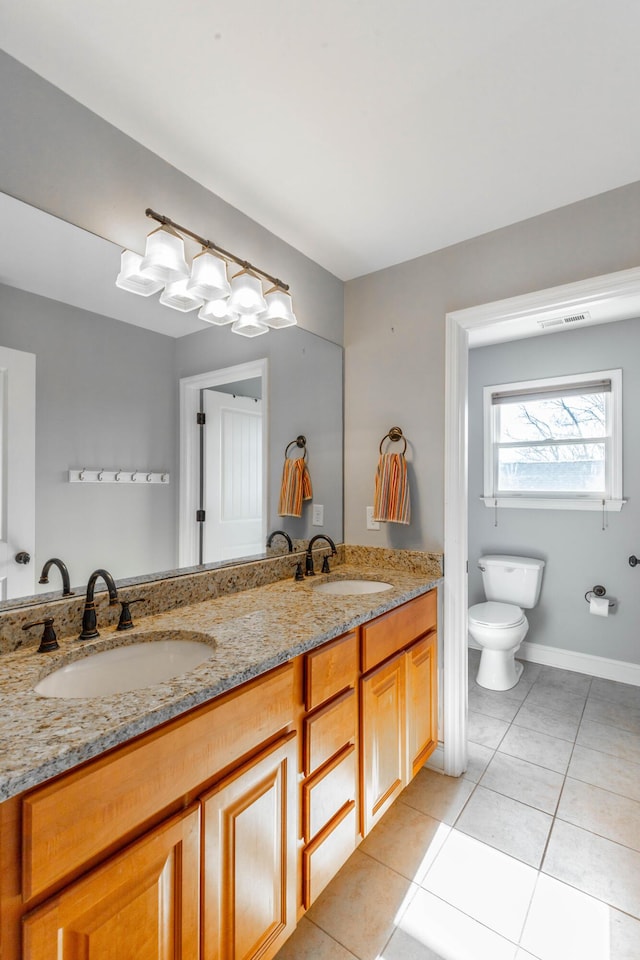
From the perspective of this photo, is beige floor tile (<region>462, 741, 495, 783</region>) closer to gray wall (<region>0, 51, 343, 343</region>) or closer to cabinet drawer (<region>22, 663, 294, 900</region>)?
cabinet drawer (<region>22, 663, 294, 900</region>)

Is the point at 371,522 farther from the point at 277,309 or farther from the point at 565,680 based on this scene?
the point at 565,680

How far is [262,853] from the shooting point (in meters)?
1.06

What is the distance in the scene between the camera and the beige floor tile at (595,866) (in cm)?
141

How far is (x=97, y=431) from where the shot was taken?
1351 mm

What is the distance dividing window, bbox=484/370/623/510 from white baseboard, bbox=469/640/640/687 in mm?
983

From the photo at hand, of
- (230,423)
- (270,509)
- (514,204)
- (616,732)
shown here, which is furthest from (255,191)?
(616,732)

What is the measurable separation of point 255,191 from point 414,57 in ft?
2.34

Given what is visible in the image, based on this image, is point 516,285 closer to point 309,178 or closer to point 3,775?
Result: point 309,178

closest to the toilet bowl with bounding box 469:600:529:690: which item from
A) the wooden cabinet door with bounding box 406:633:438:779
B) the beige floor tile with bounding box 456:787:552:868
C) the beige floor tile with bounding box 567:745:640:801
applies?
the beige floor tile with bounding box 567:745:640:801

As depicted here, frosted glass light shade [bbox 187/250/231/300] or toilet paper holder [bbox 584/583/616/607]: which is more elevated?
frosted glass light shade [bbox 187/250/231/300]

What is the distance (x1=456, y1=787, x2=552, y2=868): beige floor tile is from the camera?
5.24ft

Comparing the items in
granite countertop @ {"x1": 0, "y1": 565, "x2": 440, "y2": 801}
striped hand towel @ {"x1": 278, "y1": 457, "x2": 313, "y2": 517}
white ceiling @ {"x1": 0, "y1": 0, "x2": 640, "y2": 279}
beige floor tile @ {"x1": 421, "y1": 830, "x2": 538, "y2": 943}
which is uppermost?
white ceiling @ {"x1": 0, "y1": 0, "x2": 640, "y2": 279}

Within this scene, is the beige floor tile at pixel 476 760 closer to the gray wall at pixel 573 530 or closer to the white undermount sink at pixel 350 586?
the white undermount sink at pixel 350 586

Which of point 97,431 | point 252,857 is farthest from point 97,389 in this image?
point 252,857
